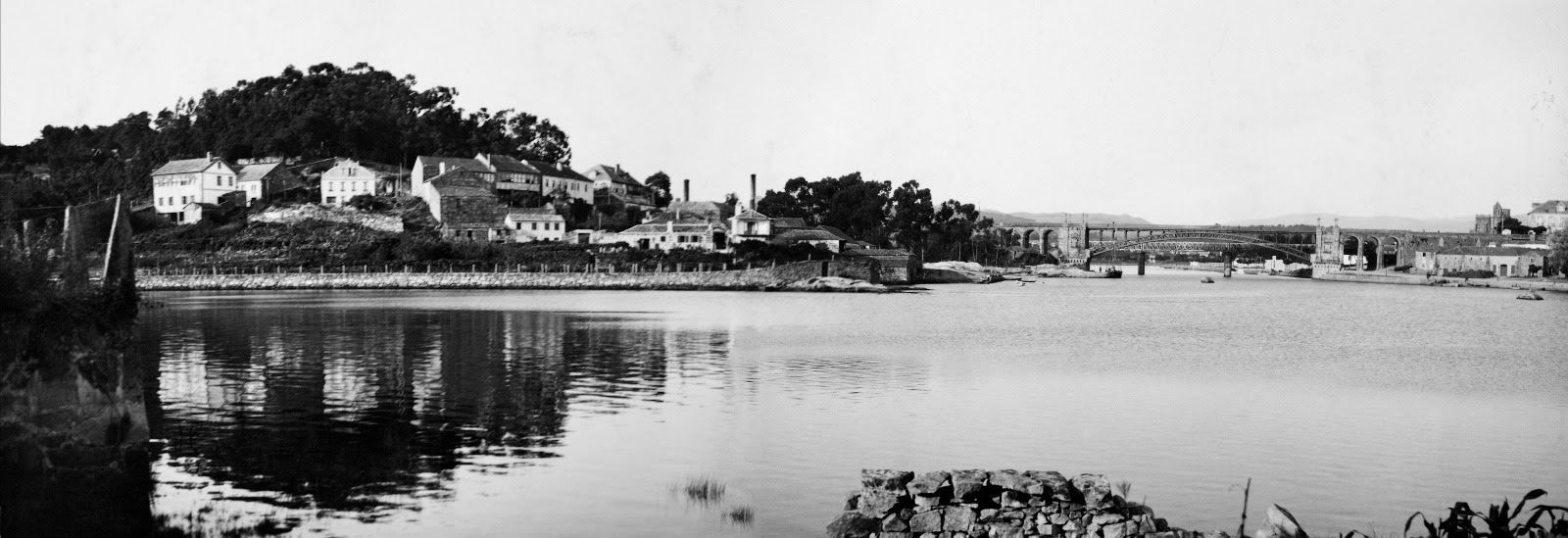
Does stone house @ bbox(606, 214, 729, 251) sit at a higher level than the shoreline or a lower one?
higher

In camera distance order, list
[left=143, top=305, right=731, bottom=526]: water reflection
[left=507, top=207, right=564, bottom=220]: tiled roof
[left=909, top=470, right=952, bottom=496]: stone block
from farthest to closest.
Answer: [left=507, top=207, right=564, bottom=220]: tiled roof, [left=143, top=305, right=731, bottom=526]: water reflection, [left=909, top=470, right=952, bottom=496]: stone block

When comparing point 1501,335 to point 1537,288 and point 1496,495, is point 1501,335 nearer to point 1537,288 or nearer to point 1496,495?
point 1496,495

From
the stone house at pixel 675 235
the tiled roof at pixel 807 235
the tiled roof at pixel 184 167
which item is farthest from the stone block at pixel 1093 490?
the tiled roof at pixel 184 167

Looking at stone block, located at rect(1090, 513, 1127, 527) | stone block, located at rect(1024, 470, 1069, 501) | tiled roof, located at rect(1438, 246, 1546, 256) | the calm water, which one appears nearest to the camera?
stone block, located at rect(1090, 513, 1127, 527)

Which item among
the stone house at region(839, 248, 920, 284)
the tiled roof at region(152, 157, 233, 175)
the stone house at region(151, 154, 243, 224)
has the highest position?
the tiled roof at region(152, 157, 233, 175)

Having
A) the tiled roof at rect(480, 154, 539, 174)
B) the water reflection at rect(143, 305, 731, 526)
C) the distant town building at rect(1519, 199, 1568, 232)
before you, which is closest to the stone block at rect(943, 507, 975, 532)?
the water reflection at rect(143, 305, 731, 526)

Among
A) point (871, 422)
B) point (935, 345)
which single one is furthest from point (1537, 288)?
point (871, 422)

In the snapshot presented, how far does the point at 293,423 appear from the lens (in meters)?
20.4

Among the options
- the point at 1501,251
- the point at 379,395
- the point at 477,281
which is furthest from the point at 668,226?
the point at 1501,251

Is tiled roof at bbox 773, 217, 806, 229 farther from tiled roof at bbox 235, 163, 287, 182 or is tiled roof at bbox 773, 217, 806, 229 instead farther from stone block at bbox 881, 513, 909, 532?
stone block at bbox 881, 513, 909, 532

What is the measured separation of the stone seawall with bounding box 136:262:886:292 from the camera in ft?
294

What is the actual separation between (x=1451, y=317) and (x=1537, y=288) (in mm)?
51231

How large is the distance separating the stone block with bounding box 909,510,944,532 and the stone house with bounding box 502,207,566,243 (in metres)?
93.1

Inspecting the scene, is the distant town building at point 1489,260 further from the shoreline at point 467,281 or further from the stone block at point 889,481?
the stone block at point 889,481
